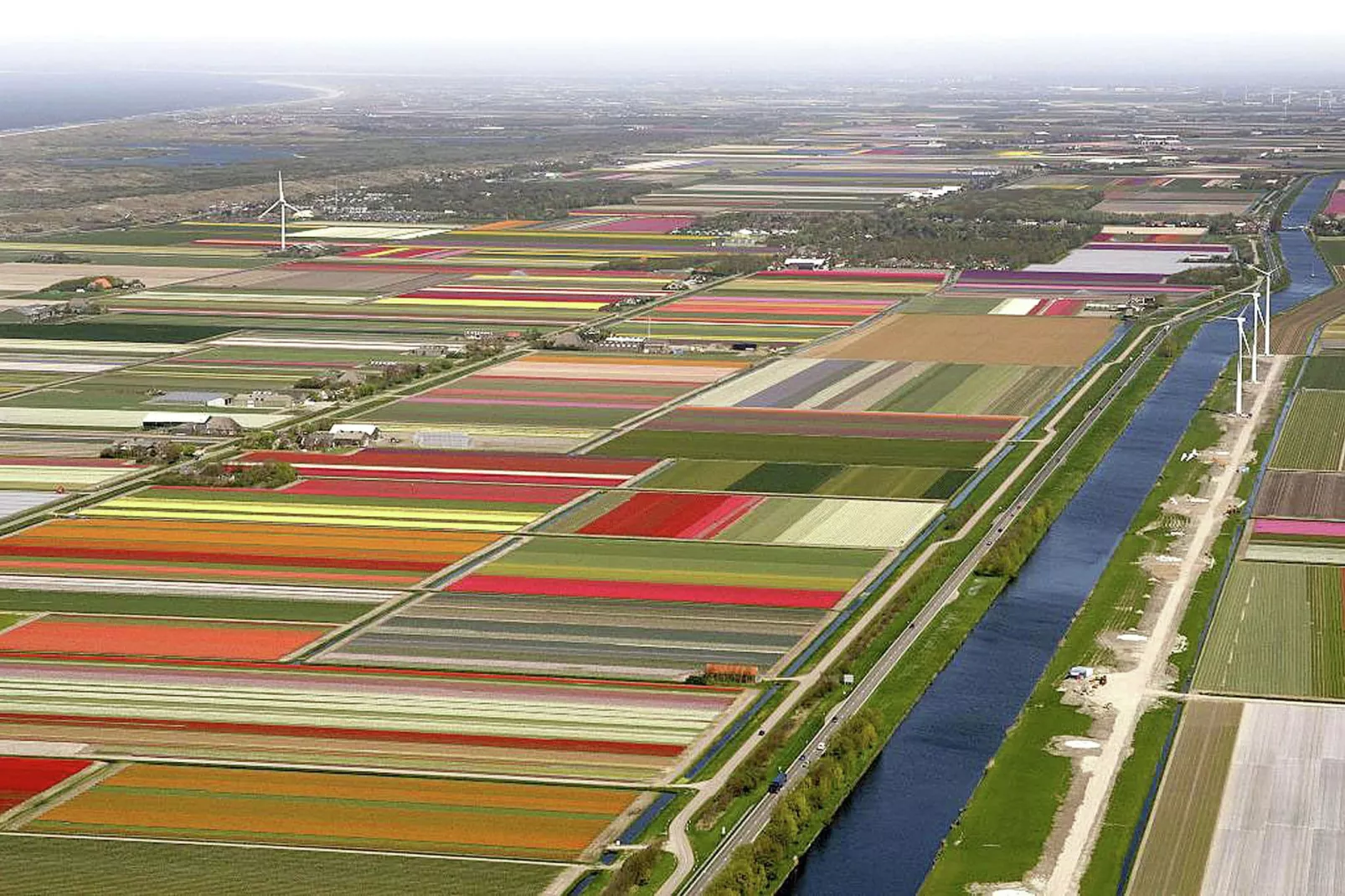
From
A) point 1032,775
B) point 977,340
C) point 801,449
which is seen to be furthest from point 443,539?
point 977,340

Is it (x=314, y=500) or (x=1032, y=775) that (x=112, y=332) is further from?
(x=1032, y=775)

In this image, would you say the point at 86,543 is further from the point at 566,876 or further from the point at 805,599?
the point at 566,876

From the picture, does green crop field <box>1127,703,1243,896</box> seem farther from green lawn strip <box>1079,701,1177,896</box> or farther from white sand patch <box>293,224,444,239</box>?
white sand patch <box>293,224,444,239</box>

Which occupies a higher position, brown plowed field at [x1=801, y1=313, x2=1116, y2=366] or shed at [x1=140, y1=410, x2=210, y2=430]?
shed at [x1=140, y1=410, x2=210, y2=430]

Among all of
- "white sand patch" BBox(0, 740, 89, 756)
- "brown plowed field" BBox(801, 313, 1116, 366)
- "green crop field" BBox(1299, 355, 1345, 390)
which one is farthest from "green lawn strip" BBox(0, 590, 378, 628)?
"green crop field" BBox(1299, 355, 1345, 390)

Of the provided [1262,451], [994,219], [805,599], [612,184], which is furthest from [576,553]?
[612,184]

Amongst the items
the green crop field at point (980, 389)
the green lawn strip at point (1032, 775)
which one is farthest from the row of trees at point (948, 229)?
the green lawn strip at point (1032, 775)
